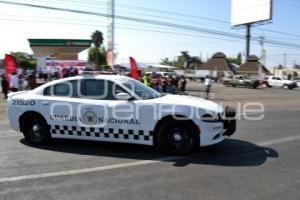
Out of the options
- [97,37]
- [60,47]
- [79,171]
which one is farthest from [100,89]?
[97,37]

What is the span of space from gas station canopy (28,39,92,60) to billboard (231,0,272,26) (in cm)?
2409

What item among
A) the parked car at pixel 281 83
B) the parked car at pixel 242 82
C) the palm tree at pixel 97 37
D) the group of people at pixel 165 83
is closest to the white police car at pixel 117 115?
the group of people at pixel 165 83

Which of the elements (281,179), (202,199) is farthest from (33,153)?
(281,179)

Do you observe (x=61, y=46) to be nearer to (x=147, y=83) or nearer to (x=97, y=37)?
(x=147, y=83)

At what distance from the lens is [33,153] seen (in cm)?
798

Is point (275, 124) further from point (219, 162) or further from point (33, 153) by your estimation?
point (33, 153)

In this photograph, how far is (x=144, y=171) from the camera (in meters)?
6.64

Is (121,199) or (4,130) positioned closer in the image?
(121,199)

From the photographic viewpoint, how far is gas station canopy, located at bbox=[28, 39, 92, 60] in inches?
1911

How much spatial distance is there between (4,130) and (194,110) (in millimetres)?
5961

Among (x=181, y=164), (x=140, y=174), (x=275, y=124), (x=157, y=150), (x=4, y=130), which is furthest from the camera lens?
(x=275, y=124)

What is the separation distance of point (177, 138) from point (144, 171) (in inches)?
54.8

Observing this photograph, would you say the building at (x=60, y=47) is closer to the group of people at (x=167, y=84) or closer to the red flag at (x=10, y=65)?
the group of people at (x=167, y=84)

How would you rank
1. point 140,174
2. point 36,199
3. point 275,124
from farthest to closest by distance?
point 275,124
point 140,174
point 36,199
